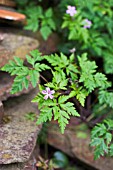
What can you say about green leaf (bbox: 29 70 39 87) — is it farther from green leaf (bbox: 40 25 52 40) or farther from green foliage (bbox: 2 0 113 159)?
green leaf (bbox: 40 25 52 40)

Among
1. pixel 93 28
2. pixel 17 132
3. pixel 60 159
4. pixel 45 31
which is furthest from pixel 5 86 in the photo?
pixel 93 28

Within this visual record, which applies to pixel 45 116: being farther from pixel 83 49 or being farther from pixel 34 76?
pixel 83 49

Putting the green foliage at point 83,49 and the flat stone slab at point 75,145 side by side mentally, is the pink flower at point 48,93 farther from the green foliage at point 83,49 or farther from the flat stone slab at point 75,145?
the flat stone slab at point 75,145

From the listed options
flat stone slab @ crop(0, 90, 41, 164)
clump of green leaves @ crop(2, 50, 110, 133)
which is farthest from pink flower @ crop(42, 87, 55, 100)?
flat stone slab @ crop(0, 90, 41, 164)

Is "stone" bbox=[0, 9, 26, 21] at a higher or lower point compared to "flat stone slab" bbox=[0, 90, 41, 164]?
higher

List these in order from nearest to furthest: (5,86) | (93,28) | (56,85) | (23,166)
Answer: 1. (56,85)
2. (23,166)
3. (5,86)
4. (93,28)

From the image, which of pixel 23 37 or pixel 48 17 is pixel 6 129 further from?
pixel 48 17

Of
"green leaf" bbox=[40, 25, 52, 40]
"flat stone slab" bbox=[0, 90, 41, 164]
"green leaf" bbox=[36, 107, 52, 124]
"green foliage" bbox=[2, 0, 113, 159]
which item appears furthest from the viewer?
"green leaf" bbox=[40, 25, 52, 40]
